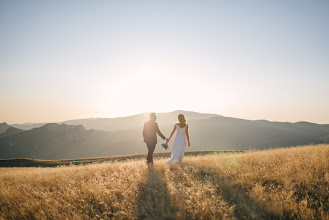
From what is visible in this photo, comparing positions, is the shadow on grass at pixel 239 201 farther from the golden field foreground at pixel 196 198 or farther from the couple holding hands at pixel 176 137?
the couple holding hands at pixel 176 137

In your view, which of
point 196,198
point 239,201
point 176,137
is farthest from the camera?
point 176,137

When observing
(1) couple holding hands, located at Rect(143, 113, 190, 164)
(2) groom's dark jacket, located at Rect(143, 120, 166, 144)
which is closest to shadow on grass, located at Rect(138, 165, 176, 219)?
(1) couple holding hands, located at Rect(143, 113, 190, 164)

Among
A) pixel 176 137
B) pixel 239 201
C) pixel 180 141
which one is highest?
pixel 176 137

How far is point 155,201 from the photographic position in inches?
165

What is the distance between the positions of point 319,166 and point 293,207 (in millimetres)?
2778

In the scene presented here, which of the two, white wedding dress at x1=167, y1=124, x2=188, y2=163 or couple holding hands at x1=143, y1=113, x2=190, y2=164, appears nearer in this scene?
white wedding dress at x1=167, y1=124, x2=188, y2=163

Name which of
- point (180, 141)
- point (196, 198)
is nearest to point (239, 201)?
point (196, 198)

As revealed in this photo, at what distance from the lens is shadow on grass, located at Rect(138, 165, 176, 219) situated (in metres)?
3.75

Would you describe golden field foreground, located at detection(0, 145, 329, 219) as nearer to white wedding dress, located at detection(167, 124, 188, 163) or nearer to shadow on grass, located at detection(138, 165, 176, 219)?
shadow on grass, located at detection(138, 165, 176, 219)

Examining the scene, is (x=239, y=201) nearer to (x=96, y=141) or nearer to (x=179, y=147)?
(x=179, y=147)

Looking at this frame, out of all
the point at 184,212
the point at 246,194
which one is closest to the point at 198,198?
the point at 184,212

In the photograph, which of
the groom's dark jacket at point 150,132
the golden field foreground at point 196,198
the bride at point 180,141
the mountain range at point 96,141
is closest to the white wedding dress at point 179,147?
the bride at point 180,141

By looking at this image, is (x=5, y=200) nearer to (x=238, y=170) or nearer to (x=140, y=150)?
(x=238, y=170)

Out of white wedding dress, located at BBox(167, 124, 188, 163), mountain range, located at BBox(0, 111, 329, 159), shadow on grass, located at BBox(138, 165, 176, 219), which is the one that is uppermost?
white wedding dress, located at BBox(167, 124, 188, 163)
